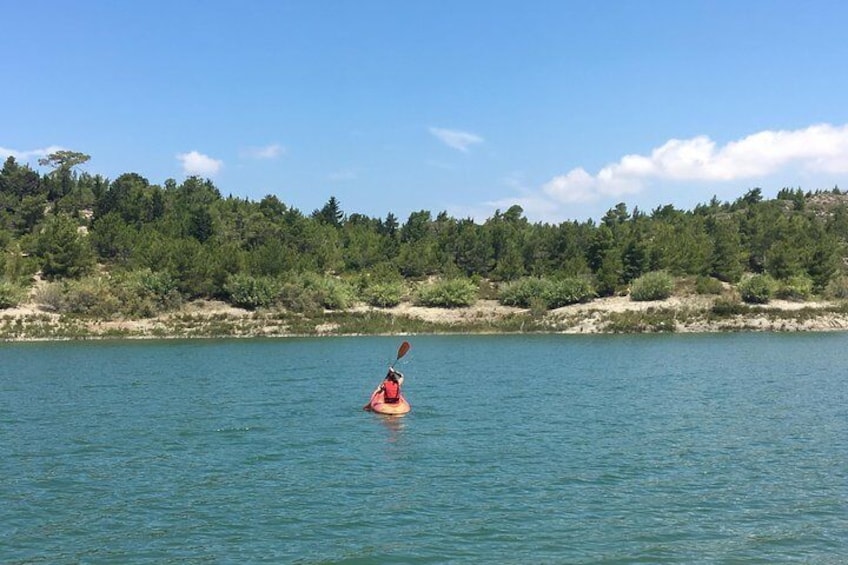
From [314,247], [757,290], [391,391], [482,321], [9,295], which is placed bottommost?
[391,391]

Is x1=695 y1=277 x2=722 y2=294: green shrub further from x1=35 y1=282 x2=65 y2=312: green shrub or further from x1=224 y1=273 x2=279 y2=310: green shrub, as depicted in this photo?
x1=35 y1=282 x2=65 y2=312: green shrub

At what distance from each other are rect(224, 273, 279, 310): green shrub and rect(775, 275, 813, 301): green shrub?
66.8 metres

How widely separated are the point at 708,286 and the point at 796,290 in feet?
35.8

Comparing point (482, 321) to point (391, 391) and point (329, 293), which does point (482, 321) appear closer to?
point (329, 293)

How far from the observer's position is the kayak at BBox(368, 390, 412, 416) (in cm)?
3638

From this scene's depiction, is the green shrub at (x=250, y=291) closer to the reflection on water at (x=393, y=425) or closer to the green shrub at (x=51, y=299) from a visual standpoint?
the green shrub at (x=51, y=299)

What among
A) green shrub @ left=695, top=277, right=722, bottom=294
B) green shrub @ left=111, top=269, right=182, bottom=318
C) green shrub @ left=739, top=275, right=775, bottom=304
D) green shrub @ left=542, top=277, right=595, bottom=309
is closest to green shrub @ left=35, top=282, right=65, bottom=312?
green shrub @ left=111, top=269, right=182, bottom=318

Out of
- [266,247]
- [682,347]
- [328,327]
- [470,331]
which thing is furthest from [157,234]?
[682,347]

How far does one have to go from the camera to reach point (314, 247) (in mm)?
130375

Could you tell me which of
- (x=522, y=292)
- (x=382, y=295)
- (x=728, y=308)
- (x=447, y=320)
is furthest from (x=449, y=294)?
(x=728, y=308)

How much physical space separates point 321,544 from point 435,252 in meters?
113

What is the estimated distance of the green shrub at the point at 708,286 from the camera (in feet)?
341

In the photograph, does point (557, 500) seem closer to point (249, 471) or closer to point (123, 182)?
point (249, 471)

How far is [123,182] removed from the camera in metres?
160
